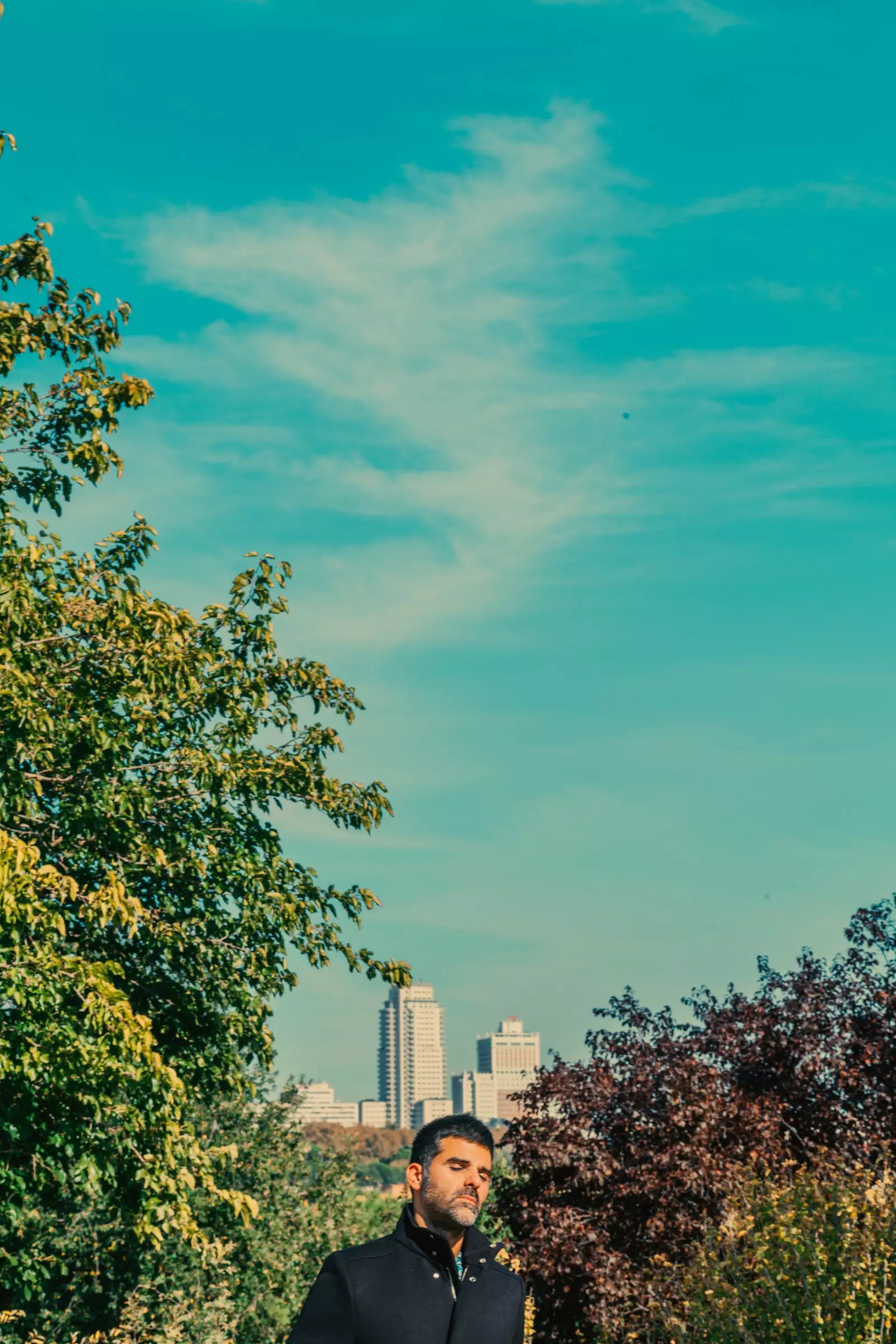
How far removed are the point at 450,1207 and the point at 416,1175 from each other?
0.13 metres

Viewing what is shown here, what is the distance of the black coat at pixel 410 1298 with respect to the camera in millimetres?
3369

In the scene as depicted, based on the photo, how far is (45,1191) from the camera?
13.2m

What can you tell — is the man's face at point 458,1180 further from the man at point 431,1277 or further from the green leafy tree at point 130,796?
the green leafy tree at point 130,796

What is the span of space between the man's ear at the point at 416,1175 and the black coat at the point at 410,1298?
0.11 meters

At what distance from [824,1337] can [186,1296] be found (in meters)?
10.1

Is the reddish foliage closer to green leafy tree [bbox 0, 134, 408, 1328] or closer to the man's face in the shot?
green leafy tree [bbox 0, 134, 408, 1328]

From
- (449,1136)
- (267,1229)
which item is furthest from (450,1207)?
(267,1229)

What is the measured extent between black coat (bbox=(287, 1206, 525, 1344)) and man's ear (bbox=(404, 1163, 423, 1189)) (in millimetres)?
109

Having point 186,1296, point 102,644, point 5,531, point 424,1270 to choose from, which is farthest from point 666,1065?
point 424,1270

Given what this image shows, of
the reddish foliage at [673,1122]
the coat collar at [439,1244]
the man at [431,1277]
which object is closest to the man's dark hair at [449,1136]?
the man at [431,1277]

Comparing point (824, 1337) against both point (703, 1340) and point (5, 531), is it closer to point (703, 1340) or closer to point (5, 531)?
point (703, 1340)

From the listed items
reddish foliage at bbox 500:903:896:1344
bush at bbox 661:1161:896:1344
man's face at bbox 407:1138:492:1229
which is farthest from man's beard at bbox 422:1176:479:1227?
reddish foliage at bbox 500:903:896:1344

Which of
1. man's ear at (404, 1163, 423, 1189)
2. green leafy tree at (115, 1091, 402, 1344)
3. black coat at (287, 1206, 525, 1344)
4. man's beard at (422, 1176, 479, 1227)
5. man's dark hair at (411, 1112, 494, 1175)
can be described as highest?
man's dark hair at (411, 1112, 494, 1175)

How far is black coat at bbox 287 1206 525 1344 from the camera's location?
3.37m
